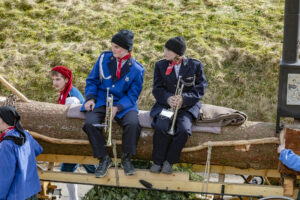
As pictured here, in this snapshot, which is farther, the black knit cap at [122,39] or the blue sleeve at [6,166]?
the black knit cap at [122,39]

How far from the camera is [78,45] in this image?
9.98 meters

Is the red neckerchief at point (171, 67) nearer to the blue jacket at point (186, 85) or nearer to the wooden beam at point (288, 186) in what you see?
the blue jacket at point (186, 85)

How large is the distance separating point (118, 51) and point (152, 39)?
5050 mm

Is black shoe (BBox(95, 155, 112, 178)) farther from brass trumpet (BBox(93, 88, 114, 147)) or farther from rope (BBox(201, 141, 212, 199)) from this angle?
rope (BBox(201, 141, 212, 199))

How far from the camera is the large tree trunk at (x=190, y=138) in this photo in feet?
16.7

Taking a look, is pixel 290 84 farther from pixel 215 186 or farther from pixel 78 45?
pixel 78 45

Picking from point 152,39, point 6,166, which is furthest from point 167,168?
point 152,39

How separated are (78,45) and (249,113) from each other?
13.8ft

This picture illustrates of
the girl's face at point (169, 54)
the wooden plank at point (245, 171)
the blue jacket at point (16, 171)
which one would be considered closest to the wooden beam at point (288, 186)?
the wooden plank at point (245, 171)

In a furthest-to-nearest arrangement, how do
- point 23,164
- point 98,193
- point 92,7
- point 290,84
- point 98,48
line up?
point 92,7
point 98,48
point 98,193
point 290,84
point 23,164

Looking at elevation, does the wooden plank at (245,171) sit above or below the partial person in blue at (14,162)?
below

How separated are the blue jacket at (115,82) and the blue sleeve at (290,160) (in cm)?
179

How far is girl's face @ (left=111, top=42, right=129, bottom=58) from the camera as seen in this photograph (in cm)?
514

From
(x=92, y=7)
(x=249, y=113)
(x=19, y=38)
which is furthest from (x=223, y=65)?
(x=19, y=38)
